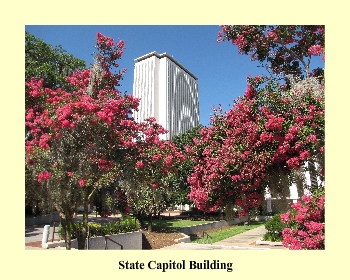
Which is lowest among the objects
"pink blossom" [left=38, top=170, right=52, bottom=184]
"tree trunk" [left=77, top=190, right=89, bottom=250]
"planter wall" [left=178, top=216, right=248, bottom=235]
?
"planter wall" [left=178, top=216, right=248, bottom=235]

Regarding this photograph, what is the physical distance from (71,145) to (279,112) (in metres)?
4.31

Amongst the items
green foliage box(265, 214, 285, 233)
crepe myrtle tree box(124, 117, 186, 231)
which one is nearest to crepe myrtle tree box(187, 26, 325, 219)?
crepe myrtle tree box(124, 117, 186, 231)

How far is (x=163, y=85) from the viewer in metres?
13.5

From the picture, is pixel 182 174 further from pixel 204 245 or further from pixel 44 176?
pixel 44 176

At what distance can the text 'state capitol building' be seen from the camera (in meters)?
10.7

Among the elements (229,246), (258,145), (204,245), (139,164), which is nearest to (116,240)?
(204,245)

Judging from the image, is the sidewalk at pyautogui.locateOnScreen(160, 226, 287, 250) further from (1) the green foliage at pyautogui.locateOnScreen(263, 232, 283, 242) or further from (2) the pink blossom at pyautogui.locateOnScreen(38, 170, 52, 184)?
(2) the pink blossom at pyautogui.locateOnScreen(38, 170, 52, 184)

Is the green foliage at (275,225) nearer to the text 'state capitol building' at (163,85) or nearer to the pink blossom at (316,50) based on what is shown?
the text 'state capitol building' at (163,85)

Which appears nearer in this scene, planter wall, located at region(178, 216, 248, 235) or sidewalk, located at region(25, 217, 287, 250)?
sidewalk, located at region(25, 217, 287, 250)

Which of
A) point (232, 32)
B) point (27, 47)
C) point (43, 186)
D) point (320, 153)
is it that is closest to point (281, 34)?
point (232, 32)

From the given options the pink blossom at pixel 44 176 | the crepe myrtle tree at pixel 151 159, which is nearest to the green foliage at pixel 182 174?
the crepe myrtle tree at pixel 151 159

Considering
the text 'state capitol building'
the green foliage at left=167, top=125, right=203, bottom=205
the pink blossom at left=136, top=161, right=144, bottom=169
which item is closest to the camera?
the pink blossom at left=136, top=161, right=144, bottom=169

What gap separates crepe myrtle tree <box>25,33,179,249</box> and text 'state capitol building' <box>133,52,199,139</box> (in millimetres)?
2337

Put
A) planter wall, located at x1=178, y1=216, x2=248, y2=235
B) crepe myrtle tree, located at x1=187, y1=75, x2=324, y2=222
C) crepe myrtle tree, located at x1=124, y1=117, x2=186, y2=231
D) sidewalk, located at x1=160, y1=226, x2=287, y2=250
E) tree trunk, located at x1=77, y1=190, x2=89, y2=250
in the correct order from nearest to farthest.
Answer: crepe myrtle tree, located at x1=187, y1=75, x2=324, y2=222 < tree trunk, located at x1=77, y1=190, x2=89, y2=250 < crepe myrtle tree, located at x1=124, y1=117, x2=186, y2=231 < sidewalk, located at x1=160, y1=226, x2=287, y2=250 < planter wall, located at x1=178, y1=216, x2=248, y2=235
